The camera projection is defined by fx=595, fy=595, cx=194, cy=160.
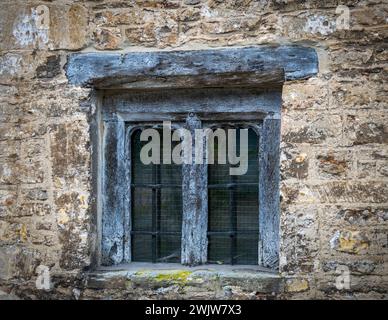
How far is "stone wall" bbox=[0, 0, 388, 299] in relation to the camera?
327 cm

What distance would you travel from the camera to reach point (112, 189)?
12.2ft

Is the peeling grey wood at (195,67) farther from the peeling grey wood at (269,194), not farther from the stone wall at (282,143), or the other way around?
the peeling grey wood at (269,194)

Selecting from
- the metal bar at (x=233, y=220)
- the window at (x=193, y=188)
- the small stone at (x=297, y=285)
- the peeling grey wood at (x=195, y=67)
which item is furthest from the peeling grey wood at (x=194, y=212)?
the small stone at (x=297, y=285)

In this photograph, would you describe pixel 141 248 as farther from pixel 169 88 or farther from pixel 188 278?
pixel 169 88

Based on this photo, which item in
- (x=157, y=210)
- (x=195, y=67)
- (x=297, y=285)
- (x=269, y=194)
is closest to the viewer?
(x=297, y=285)

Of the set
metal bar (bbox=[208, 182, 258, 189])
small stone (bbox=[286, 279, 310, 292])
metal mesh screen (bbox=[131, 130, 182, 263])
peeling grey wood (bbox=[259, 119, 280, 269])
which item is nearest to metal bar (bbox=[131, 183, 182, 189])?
metal mesh screen (bbox=[131, 130, 182, 263])

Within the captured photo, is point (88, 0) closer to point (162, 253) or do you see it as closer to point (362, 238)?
point (162, 253)

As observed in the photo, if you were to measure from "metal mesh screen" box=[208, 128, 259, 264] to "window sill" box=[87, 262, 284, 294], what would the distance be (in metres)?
0.09

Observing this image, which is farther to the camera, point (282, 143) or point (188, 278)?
point (188, 278)

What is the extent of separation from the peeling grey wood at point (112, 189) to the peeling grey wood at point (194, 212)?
40 centimetres

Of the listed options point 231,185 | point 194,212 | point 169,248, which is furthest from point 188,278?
point 231,185

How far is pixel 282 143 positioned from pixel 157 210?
91 cm

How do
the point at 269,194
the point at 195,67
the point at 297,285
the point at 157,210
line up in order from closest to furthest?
the point at 297,285, the point at 195,67, the point at 269,194, the point at 157,210
